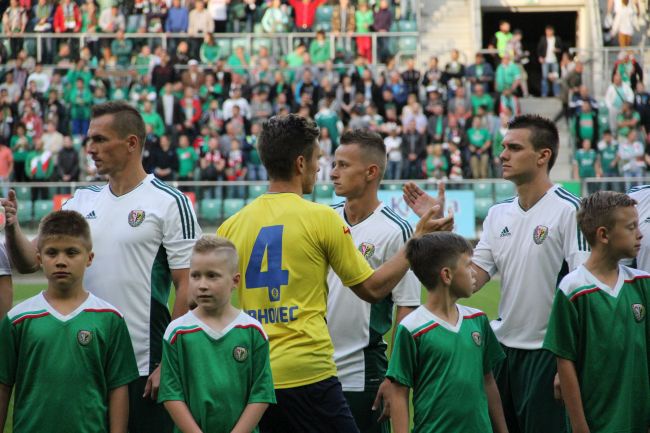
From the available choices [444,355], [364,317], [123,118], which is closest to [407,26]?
[364,317]

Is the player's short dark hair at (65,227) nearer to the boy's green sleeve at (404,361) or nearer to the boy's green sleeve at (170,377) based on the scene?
the boy's green sleeve at (170,377)

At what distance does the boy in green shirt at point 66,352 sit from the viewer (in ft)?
16.1

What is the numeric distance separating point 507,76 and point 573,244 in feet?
65.1

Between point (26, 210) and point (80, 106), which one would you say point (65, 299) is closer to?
point (26, 210)

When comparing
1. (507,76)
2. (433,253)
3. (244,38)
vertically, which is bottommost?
(433,253)

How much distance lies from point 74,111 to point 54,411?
19.8 m

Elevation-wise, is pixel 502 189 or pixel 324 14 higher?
pixel 324 14

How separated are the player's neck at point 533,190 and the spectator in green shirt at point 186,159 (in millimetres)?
16116

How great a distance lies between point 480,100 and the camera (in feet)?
77.8

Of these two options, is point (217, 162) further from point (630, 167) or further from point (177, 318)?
point (177, 318)

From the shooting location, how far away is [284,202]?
5023mm

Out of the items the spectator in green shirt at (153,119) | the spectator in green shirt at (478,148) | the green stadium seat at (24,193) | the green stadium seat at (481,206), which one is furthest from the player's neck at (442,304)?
the spectator in green shirt at (153,119)

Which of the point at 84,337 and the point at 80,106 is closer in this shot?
the point at 84,337

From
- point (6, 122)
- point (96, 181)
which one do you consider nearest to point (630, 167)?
point (96, 181)
